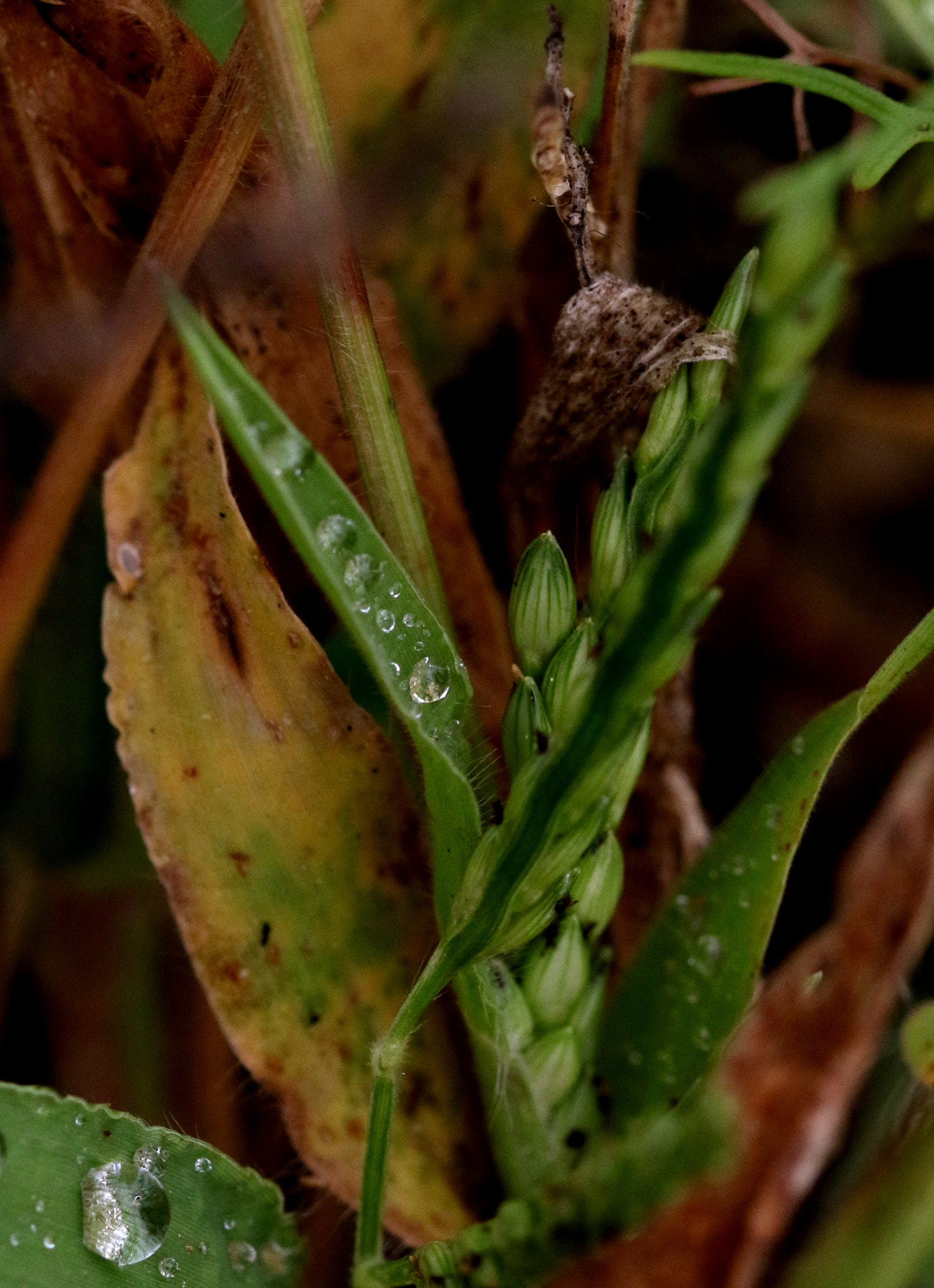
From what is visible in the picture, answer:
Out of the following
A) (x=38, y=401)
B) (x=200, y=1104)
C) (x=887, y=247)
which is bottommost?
(x=200, y=1104)

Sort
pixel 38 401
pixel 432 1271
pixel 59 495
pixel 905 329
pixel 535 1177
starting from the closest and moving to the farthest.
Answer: pixel 432 1271
pixel 535 1177
pixel 59 495
pixel 38 401
pixel 905 329

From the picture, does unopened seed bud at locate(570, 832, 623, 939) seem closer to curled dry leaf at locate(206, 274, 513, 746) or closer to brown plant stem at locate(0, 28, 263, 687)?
curled dry leaf at locate(206, 274, 513, 746)

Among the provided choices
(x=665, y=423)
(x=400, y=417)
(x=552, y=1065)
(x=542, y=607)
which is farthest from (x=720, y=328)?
(x=552, y=1065)

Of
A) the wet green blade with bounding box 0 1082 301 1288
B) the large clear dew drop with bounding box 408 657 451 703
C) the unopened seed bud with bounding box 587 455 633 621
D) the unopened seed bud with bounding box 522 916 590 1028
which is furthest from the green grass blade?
the wet green blade with bounding box 0 1082 301 1288

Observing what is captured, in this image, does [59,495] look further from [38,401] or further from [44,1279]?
[44,1279]

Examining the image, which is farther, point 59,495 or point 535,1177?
point 59,495

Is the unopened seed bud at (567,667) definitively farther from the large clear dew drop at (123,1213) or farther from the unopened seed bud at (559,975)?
the large clear dew drop at (123,1213)

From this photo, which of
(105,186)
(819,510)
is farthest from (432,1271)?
(819,510)
